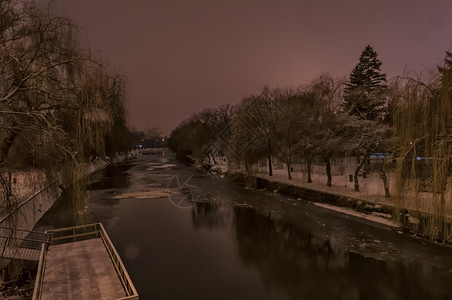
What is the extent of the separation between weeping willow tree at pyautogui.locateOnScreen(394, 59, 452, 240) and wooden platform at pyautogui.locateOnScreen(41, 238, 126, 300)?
10.8 meters

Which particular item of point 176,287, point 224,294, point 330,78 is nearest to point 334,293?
point 224,294

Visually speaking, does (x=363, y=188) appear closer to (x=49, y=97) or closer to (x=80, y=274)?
(x=80, y=274)

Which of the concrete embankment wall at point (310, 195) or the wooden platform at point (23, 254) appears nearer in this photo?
the wooden platform at point (23, 254)

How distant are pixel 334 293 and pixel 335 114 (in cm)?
1553

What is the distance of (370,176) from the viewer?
23.0m

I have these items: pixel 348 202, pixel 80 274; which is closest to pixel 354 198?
pixel 348 202

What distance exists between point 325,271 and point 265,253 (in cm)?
256

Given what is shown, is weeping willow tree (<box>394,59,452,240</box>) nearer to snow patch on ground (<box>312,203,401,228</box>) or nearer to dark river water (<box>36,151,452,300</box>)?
dark river water (<box>36,151,452,300</box>)

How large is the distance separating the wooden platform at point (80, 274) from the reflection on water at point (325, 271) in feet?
15.7

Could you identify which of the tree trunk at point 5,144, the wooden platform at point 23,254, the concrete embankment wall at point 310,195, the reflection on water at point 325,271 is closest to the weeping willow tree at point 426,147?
the reflection on water at point 325,271

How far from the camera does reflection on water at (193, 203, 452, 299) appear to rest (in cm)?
862

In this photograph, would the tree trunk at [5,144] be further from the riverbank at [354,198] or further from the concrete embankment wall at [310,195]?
the concrete embankment wall at [310,195]

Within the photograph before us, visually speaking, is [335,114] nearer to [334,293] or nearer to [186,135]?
[334,293]

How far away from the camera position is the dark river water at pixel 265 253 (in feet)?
29.0
